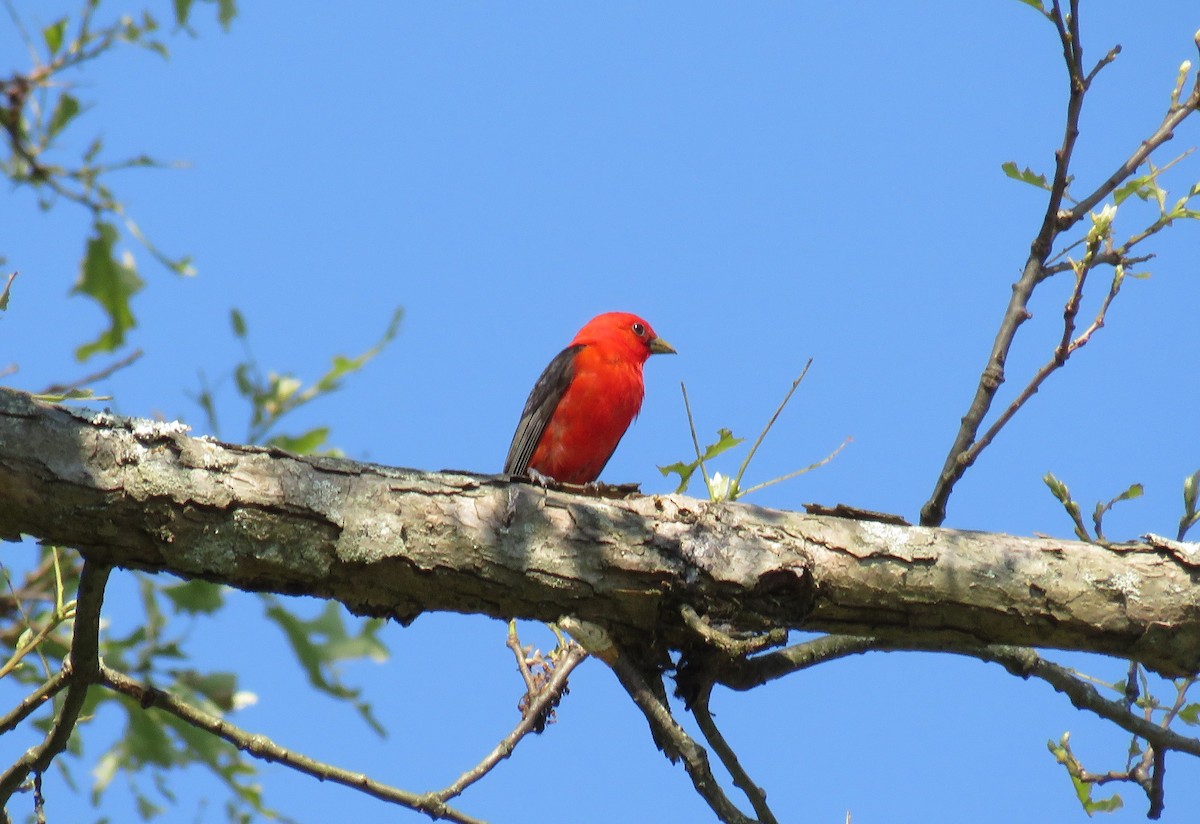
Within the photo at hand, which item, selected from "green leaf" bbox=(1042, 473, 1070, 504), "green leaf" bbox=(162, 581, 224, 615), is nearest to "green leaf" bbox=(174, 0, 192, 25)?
"green leaf" bbox=(162, 581, 224, 615)

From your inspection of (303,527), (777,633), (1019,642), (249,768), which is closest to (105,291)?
(249,768)

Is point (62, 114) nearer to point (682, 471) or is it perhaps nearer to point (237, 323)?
point (237, 323)

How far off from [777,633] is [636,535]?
545 millimetres

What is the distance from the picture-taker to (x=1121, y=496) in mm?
3672

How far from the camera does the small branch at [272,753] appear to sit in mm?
3180

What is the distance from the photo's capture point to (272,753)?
326cm

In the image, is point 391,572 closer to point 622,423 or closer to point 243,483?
point 243,483

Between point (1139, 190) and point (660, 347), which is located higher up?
point (660, 347)

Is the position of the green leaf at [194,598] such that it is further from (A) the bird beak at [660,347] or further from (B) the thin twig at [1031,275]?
(A) the bird beak at [660,347]

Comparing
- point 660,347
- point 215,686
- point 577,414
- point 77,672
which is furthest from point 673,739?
point 660,347

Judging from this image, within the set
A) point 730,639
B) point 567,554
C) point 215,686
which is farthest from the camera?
point 215,686

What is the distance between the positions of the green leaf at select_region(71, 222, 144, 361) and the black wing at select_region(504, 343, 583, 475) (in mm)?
2337

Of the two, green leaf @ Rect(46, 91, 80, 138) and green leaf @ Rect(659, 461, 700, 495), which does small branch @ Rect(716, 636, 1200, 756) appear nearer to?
green leaf @ Rect(659, 461, 700, 495)

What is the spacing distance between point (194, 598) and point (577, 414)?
2.94 meters
